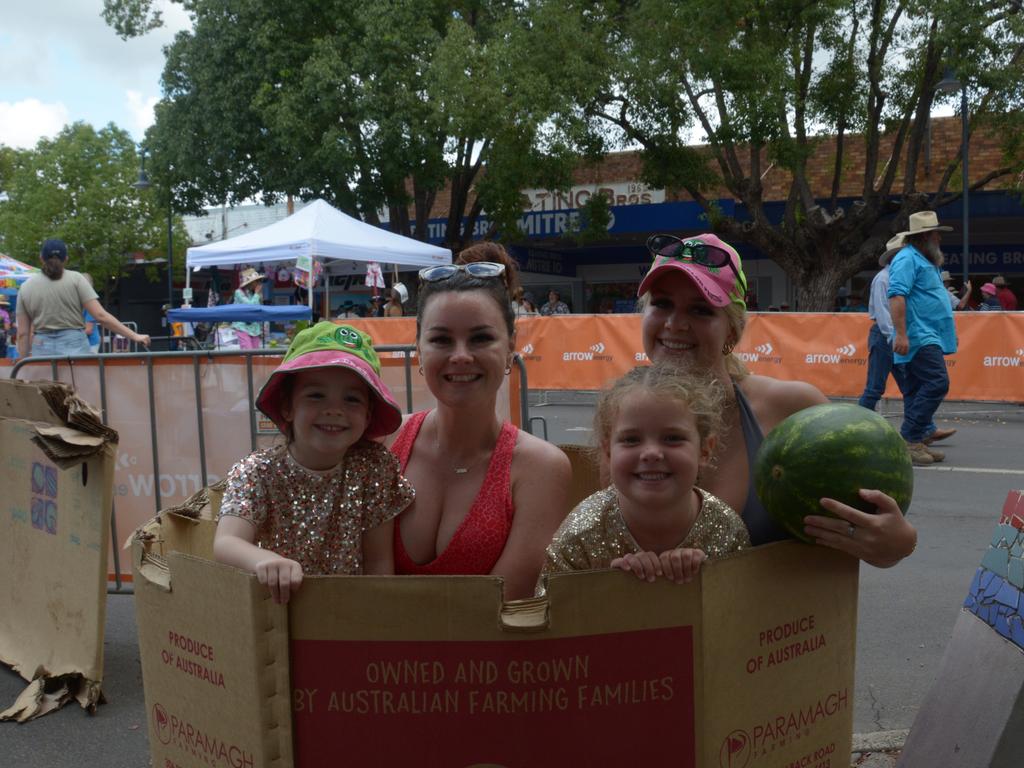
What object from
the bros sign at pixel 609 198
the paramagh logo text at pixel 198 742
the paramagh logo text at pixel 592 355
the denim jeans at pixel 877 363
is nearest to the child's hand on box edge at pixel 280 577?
the paramagh logo text at pixel 198 742

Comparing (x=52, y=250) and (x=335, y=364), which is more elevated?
(x=52, y=250)

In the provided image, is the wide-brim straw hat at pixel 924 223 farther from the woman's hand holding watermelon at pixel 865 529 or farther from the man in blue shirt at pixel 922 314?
the woman's hand holding watermelon at pixel 865 529

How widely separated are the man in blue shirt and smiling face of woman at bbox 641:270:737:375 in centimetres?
662

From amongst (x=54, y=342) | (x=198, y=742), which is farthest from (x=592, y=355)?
(x=198, y=742)

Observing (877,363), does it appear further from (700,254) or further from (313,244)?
(313,244)

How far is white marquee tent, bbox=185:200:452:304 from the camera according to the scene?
1673 cm

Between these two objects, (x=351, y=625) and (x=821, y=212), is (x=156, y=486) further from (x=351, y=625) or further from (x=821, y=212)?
(x=821, y=212)

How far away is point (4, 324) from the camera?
25.0 meters

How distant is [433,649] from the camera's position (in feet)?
6.05

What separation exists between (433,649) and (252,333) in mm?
13263

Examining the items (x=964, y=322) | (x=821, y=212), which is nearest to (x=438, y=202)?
(x=821, y=212)

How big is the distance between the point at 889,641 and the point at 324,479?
11.3 feet

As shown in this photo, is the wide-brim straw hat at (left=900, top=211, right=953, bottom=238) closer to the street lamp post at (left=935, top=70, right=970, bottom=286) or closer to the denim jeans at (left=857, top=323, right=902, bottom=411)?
the denim jeans at (left=857, top=323, right=902, bottom=411)

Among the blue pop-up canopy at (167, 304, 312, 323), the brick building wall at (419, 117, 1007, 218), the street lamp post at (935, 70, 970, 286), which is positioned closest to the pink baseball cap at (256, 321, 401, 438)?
the blue pop-up canopy at (167, 304, 312, 323)
